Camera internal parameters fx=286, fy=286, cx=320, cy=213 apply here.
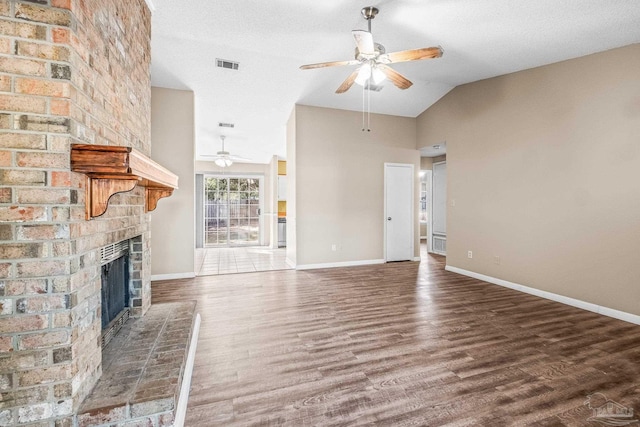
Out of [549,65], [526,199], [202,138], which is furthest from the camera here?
[202,138]

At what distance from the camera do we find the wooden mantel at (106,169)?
1.25 metres

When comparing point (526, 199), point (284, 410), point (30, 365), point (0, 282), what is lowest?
point (284, 410)

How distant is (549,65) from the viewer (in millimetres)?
3666

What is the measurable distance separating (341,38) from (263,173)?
19.8ft

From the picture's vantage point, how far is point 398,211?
601 cm

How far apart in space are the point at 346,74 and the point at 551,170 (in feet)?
10.3

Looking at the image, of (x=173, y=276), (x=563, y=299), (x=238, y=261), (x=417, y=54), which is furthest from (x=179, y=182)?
(x=563, y=299)

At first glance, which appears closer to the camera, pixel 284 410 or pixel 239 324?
pixel 284 410

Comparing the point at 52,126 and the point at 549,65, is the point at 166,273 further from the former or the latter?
the point at 549,65

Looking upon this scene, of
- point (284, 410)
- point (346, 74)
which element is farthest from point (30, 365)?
point (346, 74)

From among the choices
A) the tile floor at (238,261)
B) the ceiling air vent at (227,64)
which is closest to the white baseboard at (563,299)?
the tile floor at (238,261)

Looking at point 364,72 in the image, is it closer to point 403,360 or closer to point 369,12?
point 369,12

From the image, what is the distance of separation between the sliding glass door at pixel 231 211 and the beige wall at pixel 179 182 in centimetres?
389

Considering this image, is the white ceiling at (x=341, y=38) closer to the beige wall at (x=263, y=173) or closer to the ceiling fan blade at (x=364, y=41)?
the ceiling fan blade at (x=364, y=41)
